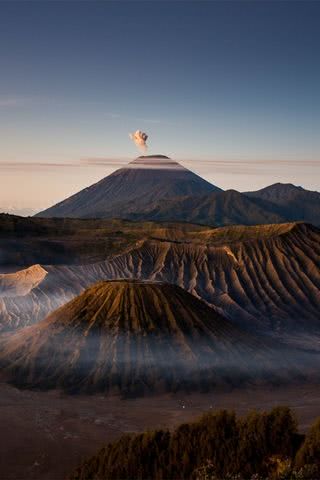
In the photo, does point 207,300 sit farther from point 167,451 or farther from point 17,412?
point 167,451

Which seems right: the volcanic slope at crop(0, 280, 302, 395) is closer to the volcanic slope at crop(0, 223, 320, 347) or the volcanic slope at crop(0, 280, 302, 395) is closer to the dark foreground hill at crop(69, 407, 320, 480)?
the volcanic slope at crop(0, 223, 320, 347)

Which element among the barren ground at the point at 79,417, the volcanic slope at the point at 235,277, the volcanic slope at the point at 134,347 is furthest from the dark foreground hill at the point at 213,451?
the volcanic slope at the point at 235,277

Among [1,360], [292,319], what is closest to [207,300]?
[292,319]

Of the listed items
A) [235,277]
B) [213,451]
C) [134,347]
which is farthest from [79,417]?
[235,277]

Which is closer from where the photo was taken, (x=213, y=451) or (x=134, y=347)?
(x=213, y=451)

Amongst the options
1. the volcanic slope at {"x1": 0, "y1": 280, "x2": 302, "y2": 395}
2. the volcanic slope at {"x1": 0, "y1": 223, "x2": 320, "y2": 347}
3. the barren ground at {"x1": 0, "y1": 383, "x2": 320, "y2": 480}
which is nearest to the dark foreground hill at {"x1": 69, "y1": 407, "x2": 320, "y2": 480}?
the barren ground at {"x1": 0, "y1": 383, "x2": 320, "y2": 480}

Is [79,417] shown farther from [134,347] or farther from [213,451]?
[134,347]

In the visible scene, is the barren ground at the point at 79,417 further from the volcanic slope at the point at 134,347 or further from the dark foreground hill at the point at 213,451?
the dark foreground hill at the point at 213,451
